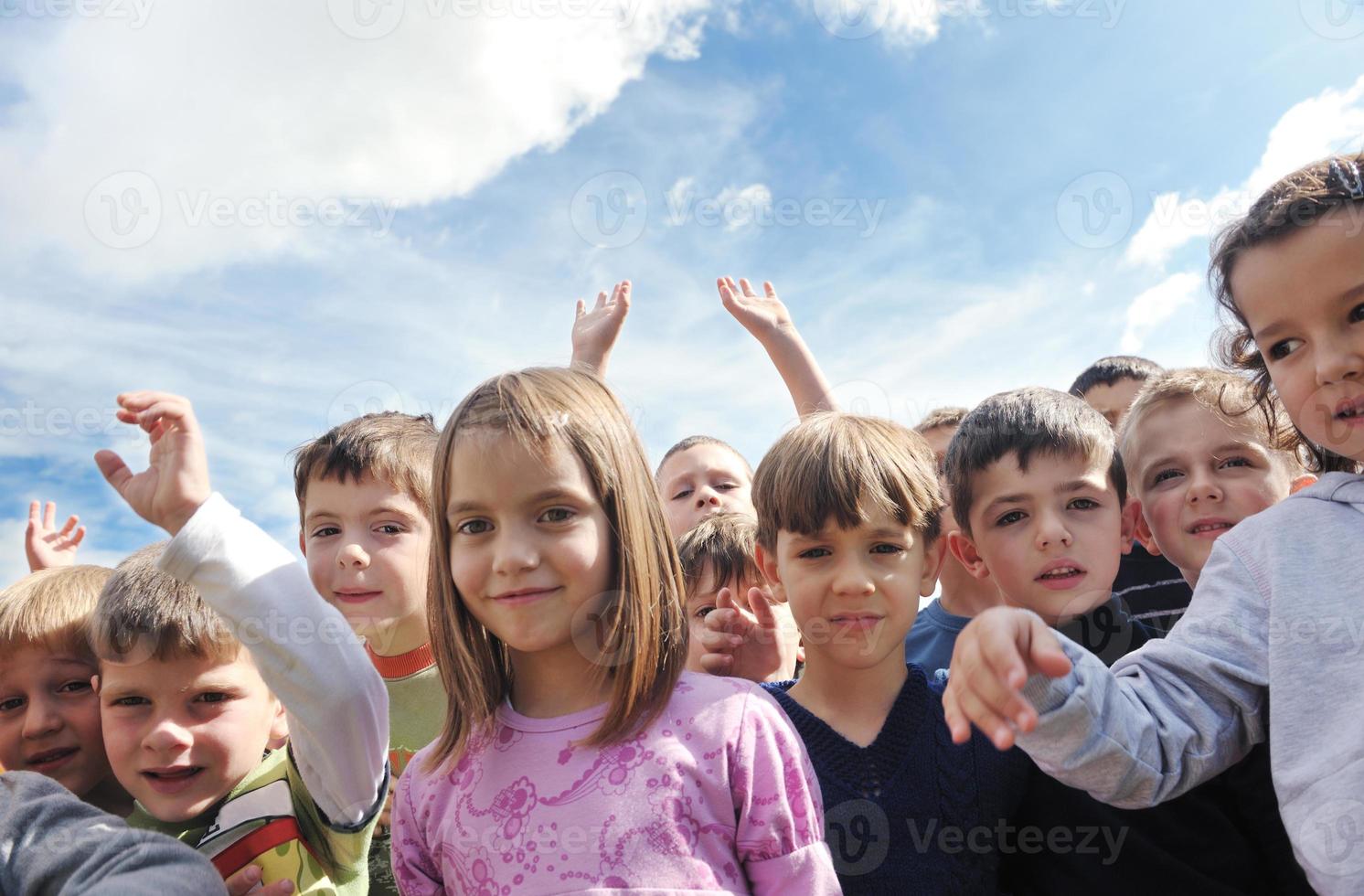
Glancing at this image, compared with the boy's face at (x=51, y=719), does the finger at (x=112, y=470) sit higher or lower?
higher

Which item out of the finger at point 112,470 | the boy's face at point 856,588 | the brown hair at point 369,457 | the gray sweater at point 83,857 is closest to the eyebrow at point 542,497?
the boy's face at point 856,588

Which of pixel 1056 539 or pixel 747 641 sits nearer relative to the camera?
pixel 1056 539

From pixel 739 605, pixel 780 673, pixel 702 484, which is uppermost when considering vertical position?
pixel 702 484

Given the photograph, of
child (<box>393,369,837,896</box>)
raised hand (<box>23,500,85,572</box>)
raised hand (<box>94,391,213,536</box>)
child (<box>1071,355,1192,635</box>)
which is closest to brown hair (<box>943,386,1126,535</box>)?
child (<box>1071,355,1192,635</box>)

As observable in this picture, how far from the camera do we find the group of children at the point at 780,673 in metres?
1.73

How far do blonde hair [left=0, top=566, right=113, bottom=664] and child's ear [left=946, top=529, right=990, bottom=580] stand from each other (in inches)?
103

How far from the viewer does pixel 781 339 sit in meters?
4.40

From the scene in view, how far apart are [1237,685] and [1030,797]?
622mm

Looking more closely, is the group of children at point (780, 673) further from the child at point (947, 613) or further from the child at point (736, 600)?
the child at point (947, 613)

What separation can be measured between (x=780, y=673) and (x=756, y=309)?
6.98 feet

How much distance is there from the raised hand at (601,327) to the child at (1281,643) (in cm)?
285

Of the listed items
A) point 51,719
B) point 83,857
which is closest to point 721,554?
point 83,857

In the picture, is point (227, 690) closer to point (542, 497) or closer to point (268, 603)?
point (268, 603)

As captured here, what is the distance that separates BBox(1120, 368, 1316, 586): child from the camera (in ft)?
9.27
